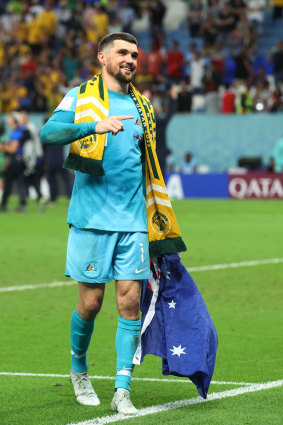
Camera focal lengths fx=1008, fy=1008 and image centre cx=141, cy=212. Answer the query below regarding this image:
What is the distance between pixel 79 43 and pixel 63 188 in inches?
243

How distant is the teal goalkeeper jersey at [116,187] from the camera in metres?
5.96

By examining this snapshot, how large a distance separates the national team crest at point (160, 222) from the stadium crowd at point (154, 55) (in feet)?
70.8

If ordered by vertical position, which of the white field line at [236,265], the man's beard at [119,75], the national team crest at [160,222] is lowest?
the white field line at [236,265]

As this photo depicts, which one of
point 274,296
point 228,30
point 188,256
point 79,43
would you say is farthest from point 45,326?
point 79,43

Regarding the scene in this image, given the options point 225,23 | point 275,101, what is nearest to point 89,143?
point 275,101

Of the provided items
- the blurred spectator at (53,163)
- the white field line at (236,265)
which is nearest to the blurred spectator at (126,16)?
the blurred spectator at (53,163)

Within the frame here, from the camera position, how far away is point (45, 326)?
904 centimetres

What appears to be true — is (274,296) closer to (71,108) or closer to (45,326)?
(45,326)

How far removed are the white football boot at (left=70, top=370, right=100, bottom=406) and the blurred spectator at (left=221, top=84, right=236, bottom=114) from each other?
23026mm

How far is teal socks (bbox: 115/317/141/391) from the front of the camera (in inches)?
232

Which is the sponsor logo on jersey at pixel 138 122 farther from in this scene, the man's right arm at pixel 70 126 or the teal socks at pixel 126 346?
the teal socks at pixel 126 346

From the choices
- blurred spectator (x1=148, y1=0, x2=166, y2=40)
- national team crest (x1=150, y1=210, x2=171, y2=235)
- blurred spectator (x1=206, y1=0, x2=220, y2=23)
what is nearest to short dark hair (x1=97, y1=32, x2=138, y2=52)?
national team crest (x1=150, y1=210, x2=171, y2=235)

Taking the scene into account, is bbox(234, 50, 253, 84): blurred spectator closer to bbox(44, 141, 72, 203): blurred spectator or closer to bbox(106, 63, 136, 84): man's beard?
bbox(44, 141, 72, 203): blurred spectator

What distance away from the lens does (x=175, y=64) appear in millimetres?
30734
